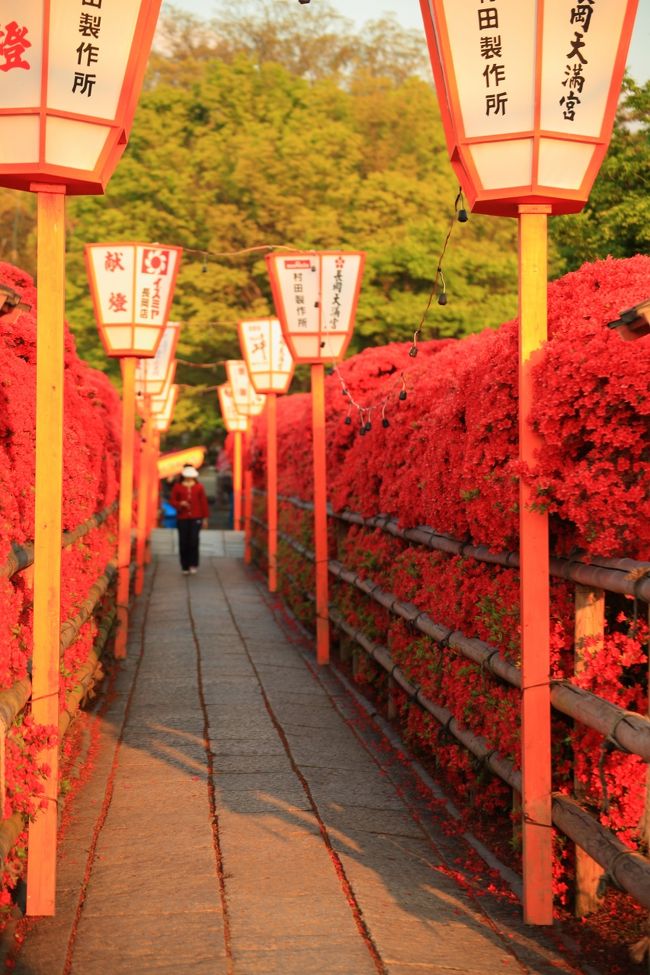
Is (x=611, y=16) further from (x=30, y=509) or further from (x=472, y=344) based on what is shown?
(x=472, y=344)

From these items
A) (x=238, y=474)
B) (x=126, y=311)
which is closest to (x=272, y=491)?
(x=126, y=311)

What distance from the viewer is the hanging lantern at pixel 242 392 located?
74.8 ft

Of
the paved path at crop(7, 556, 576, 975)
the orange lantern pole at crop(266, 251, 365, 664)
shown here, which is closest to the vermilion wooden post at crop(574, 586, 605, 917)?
the paved path at crop(7, 556, 576, 975)

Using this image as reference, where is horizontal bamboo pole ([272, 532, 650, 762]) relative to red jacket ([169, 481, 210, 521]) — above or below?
below

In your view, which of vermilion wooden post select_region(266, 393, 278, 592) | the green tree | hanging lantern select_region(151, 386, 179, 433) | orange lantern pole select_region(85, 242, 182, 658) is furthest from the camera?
hanging lantern select_region(151, 386, 179, 433)

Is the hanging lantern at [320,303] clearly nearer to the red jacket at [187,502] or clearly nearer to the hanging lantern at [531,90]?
the hanging lantern at [531,90]

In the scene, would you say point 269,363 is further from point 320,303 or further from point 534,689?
point 534,689

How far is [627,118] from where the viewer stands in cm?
797

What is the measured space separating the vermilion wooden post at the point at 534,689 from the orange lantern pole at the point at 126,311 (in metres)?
7.45

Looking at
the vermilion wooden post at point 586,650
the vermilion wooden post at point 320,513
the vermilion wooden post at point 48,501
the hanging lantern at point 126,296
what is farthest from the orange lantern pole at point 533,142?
the hanging lantern at point 126,296

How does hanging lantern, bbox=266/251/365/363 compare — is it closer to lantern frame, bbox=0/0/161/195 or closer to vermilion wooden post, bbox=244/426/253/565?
lantern frame, bbox=0/0/161/195

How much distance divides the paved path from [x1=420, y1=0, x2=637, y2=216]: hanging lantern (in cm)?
269

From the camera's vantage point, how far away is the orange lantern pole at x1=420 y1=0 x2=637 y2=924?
4477 mm

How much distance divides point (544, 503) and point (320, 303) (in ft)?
23.0
